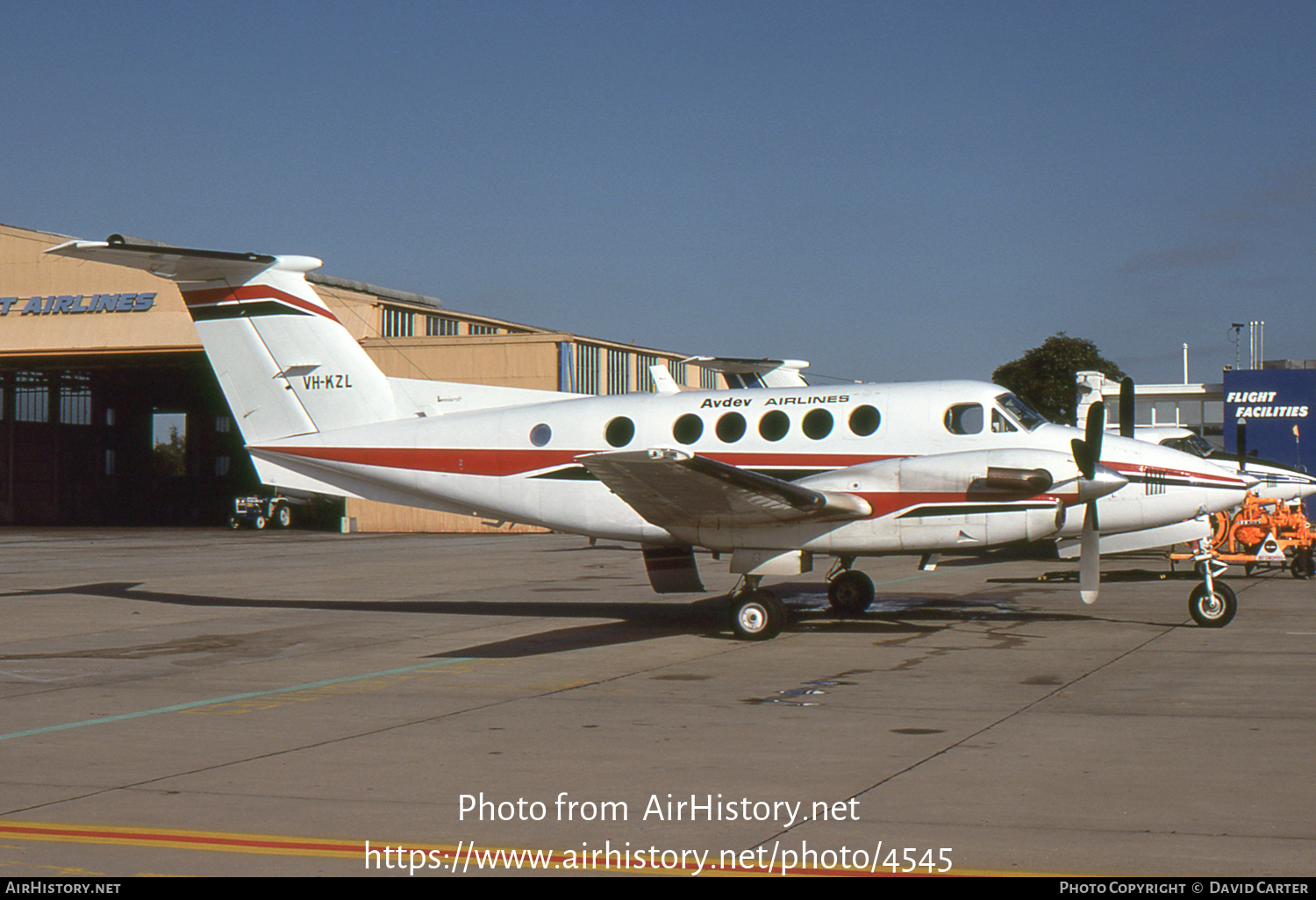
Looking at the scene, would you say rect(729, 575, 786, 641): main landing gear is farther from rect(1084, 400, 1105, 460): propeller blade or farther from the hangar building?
the hangar building

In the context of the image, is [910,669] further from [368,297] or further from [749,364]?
[368,297]

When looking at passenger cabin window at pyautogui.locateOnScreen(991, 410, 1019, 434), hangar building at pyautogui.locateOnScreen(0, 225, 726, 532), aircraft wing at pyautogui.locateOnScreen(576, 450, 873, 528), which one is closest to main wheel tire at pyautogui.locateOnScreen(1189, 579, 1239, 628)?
passenger cabin window at pyautogui.locateOnScreen(991, 410, 1019, 434)

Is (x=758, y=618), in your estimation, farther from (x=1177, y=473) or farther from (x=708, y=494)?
(x=1177, y=473)

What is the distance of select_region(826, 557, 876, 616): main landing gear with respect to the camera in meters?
15.4

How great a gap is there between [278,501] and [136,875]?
161ft

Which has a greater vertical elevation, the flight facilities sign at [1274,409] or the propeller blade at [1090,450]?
the flight facilities sign at [1274,409]

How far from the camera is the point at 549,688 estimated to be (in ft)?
34.1

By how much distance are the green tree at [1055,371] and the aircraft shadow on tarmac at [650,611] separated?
2982 cm

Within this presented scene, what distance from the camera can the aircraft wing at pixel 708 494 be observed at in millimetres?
12320

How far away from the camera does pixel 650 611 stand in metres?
16.8

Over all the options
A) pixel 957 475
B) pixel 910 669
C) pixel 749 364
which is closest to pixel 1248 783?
pixel 910 669

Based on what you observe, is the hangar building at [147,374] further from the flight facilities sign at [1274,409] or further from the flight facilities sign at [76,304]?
the flight facilities sign at [1274,409]

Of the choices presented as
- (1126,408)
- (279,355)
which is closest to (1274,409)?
(1126,408)

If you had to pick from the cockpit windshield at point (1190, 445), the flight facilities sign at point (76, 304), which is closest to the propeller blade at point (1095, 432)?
the cockpit windshield at point (1190, 445)
